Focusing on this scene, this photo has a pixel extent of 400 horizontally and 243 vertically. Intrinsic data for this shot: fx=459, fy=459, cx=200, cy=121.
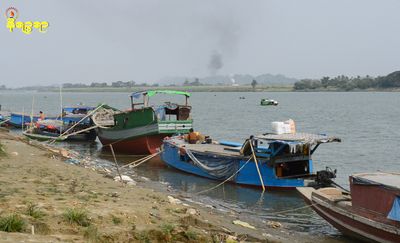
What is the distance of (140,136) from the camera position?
2991cm

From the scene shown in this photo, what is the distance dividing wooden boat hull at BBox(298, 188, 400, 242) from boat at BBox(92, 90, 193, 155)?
1563cm

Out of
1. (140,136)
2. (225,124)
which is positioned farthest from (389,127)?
(140,136)

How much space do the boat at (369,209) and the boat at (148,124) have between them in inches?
651

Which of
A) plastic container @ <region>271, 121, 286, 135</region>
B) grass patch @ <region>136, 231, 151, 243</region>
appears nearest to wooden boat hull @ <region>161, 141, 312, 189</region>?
plastic container @ <region>271, 121, 286, 135</region>

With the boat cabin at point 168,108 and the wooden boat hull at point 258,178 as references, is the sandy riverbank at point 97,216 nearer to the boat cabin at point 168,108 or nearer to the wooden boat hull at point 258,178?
the wooden boat hull at point 258,178

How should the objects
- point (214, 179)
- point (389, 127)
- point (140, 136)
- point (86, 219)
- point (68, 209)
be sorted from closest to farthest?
point (86, 219), point (68, 209), point (214, 179), point (140, 136), point (389, 127)

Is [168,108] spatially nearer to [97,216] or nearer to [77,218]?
[97,216]

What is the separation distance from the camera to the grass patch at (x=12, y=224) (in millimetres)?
7816

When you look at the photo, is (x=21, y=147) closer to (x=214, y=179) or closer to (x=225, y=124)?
(x=214, y=179)

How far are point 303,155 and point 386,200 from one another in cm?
848

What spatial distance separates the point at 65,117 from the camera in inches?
1558

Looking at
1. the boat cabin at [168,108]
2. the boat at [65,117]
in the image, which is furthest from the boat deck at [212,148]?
the boat at [65,117]

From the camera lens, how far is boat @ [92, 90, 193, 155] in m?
29.1

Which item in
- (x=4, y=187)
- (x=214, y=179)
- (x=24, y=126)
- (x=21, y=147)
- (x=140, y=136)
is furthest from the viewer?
(x=24, y=126)
